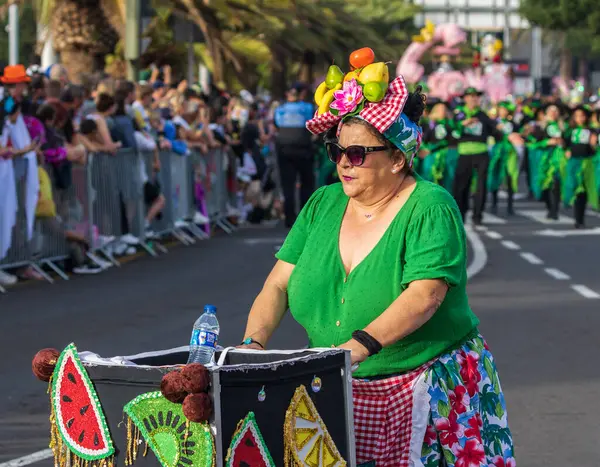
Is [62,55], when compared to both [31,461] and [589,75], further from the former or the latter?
[589,75]

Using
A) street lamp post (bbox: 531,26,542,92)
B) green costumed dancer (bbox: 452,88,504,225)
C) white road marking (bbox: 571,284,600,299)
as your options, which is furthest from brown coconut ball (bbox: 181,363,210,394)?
street lamp post (bbox: 531,26,542,92)

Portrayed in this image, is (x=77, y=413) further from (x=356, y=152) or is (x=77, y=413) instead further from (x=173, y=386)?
(x=356, y=152)

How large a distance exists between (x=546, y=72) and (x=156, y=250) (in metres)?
117

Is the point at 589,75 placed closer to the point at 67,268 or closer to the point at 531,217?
the point at 531,217

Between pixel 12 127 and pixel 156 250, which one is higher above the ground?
pixel 12 127

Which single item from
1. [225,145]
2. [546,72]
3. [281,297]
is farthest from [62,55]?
[546,72]

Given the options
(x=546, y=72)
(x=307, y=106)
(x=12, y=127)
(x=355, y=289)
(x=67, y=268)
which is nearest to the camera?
(x=355, y=289)

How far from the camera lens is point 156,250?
61.2 ft

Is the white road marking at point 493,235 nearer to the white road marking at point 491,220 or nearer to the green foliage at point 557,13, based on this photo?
the white road marking at point 491,220

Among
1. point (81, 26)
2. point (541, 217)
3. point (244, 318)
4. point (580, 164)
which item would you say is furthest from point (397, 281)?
point (81, 26)

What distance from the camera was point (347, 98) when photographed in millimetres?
4516

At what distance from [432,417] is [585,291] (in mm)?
10145

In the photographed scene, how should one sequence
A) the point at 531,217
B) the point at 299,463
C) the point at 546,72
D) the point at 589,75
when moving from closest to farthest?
1. the point at 299,463
2. the point at 531,217
3. the point at 589,75
4. the point at 546,72

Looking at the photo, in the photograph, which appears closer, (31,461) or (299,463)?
(299,463)
